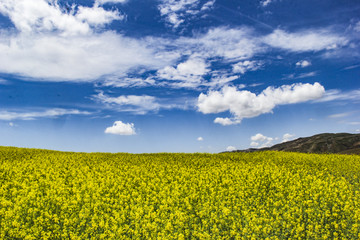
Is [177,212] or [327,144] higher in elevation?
[327,144]

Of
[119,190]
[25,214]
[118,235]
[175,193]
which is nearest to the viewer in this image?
[118,235]

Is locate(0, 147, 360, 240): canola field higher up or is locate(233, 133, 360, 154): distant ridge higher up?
locate(233, 133, 360, 154): distant ridge

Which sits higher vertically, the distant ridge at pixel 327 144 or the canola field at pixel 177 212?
the distant ridge at pixel 327 144

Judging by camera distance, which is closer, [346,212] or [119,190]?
[346,212]

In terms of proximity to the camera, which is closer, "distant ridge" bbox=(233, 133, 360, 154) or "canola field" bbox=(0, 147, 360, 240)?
"canola field" bbox=(0, 147, 360, 240)

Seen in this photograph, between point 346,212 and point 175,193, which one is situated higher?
point 175,193

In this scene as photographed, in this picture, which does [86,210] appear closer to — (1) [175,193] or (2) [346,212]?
(1) [175,193]

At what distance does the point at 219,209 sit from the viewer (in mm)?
9789

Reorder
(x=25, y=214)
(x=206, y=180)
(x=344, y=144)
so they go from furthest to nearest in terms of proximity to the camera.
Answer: (x=344, y=144) → (x=206, y=180) → (x=25, y=214)

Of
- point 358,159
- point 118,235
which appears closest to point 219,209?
point 118,235

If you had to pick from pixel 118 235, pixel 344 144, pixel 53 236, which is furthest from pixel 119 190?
pixel 344 144

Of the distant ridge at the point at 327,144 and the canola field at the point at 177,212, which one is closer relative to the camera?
the canola field at the point at 177,212

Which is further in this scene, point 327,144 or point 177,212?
point 327,144

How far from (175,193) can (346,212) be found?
6412mm
